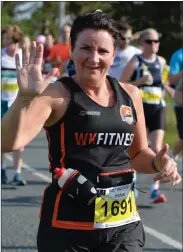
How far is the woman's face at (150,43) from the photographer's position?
885cm

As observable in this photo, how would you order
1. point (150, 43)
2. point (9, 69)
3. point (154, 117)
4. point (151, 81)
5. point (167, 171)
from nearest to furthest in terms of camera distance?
point (167, 171) < point (151, 81) < point (150, 43) < point (154, 117) < point (9, 69)

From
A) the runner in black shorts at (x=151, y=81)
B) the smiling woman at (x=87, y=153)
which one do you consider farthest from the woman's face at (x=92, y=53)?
the runner in black shorts at (x=151, y=81)

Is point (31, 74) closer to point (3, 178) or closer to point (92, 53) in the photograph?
point (92, 53)

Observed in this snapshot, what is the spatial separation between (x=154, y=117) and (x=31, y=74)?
6.06 metres

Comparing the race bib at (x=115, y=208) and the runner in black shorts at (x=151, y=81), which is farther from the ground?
the race bib at (x=115, y=208)

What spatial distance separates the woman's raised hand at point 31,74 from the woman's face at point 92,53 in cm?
29

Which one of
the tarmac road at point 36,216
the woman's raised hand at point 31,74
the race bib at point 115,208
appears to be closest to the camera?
Result: the woman's raised hand at point 31,74

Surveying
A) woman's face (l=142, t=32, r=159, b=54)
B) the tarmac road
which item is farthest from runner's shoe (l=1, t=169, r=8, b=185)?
woman's face (l=142, t=32, r=159, b=54)

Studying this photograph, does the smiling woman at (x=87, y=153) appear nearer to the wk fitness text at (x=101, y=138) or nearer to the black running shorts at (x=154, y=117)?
the wk fitness text at (x=101, y=138)

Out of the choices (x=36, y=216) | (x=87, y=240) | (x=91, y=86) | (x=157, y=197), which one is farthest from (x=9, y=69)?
(x=87, y=240)

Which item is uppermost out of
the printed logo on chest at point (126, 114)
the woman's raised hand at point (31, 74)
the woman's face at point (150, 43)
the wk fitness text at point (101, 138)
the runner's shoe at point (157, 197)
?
the woman's raised hand at point (31, 74)

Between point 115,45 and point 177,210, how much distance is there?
4.86 m

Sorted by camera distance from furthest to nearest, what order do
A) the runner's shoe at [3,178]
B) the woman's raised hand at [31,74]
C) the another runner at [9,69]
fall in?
the another runner at [9,69] → the runner's shoe at [3,178] → the woman's raised hand at [31,74]

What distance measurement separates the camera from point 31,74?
10.3 ft
